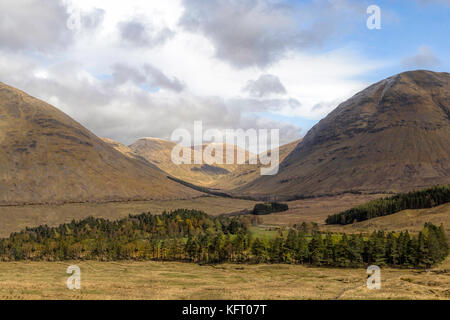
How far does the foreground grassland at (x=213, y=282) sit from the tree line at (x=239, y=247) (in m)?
6.55

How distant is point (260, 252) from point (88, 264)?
6041 cm

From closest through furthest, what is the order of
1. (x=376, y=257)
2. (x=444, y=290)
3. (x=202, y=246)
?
(x=444, y=290) → (x=376, y=257) → (x=202, y=246)

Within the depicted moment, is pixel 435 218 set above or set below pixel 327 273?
above

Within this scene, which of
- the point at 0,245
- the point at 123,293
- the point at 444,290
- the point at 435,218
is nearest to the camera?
the point at 123,293

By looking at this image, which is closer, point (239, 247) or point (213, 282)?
point (213, 282)

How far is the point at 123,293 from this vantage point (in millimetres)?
67312

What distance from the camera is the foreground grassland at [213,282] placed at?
6525cm

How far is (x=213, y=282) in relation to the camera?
95.2 meters

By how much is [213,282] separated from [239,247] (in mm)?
47885

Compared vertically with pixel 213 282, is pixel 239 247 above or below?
above

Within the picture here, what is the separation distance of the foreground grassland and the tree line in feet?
21.5

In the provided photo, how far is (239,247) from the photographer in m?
A: 142
